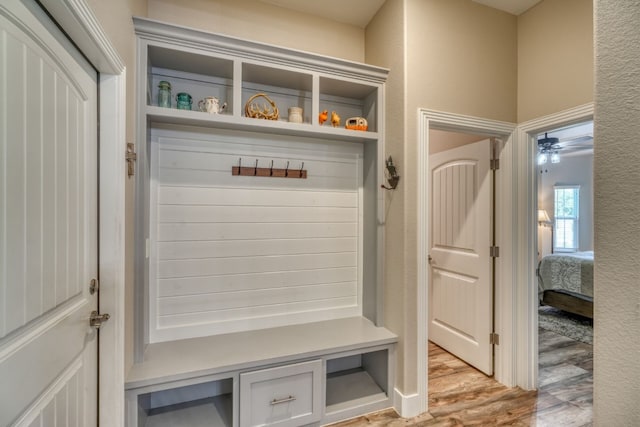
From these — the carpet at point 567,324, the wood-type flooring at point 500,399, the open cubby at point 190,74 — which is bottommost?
the wood-type flooring at point 500,399

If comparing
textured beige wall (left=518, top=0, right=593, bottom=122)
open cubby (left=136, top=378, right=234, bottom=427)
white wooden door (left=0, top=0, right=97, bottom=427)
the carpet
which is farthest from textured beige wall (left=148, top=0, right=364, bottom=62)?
the carpet

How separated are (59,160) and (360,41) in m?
2.36

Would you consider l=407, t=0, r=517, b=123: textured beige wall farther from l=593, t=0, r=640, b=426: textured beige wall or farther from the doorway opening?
l=593, t=0, r=640, b=426: textured beige wall

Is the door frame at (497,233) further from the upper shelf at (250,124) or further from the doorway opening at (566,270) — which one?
the upper shelf at (250,124)

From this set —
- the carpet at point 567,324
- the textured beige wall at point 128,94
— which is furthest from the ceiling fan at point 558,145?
the textured beige wall at point 128,94

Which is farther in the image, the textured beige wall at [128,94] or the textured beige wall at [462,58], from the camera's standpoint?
the textured beige wall at [462,58]

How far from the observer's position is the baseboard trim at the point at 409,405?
205cm

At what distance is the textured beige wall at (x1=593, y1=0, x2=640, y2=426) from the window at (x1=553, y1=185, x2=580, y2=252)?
7057 mm

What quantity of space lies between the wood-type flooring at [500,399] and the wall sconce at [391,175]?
161 centimetres

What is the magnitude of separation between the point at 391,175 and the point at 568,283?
351 cm

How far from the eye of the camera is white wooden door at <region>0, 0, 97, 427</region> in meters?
0.82

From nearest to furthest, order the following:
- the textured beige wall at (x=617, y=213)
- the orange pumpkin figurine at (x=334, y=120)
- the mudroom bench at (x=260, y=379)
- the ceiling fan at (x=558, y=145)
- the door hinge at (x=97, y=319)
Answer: the textured beige wall at (x=617, y=213), the door hinge at (x=97, y=319), the mudroom bench at (x=260, y=379), the orange pumpkin figurine at (x=334, y=120), the ceiling fan at (x=558, y=145)

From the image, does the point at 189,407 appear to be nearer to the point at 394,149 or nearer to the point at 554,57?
the point at 394,149

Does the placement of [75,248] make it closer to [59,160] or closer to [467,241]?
[59,160]
